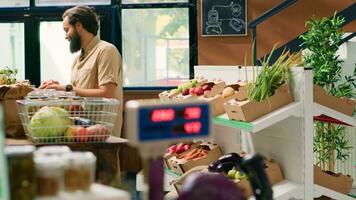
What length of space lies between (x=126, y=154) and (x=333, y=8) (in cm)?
300

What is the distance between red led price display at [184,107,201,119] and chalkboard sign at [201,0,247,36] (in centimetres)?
646

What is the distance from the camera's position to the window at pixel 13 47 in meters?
7.88

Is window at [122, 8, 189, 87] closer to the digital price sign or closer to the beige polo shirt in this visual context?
the beige polo shirt

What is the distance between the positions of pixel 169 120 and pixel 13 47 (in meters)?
Result: 7.41

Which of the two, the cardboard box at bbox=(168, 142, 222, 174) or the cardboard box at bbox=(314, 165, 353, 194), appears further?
the cardboard box at bbox=(168, 142, 222, 174)

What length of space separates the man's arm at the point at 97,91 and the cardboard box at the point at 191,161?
1.93 ft

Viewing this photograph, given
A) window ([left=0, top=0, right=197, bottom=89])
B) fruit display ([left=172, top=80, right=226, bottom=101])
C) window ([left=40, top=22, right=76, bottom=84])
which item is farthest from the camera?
window ([left=40, top=22, right=76, bottom=84])

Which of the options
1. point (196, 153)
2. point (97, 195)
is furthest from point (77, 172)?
point (196, 153)

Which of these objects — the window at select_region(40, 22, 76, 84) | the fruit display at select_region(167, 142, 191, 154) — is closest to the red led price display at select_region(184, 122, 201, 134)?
the fruit display at select_region(167, 142, 191, 154)

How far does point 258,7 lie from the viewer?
23.9 ft

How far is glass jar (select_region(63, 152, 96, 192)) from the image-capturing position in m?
0.99

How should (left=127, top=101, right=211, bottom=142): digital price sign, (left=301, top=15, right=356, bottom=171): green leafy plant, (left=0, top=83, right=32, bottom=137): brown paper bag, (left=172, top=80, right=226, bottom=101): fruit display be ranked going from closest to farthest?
(left=127, top=101, right=211, bottom=142): digital price sign
(left=0, top=83, right=32, bottom=137): brown paper bag
(left=172, top=80, right=226, bottom=101): fruit display
(left=301, top=15, right=356, bottom=171): green leafy plant

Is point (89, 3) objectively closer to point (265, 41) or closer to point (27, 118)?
point (265, 41)

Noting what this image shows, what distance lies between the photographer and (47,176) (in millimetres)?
959
